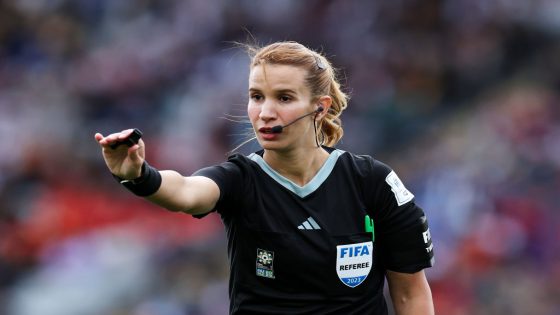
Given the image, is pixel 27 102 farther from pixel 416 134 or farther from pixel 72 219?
pixel 416 134

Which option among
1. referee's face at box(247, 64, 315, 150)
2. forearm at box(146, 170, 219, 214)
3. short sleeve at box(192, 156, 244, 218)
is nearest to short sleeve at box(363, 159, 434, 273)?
referee's face at box(247, 64, 315, 150)

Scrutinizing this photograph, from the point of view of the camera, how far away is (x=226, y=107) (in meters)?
10.6

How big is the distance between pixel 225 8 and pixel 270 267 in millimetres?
8138

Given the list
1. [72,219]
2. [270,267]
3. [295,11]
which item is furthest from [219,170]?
[295,11]

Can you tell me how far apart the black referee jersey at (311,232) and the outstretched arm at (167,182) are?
3.8 inches

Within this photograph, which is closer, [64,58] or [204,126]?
[204,126]

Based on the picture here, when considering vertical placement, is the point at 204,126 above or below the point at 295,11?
below

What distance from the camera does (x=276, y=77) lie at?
3.76 m

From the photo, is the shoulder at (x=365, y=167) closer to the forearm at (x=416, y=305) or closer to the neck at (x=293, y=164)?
the neck at (x=293, y=164)

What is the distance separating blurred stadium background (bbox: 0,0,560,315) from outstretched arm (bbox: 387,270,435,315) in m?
4.24

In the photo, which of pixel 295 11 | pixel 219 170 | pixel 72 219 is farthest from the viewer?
pixel 295 11

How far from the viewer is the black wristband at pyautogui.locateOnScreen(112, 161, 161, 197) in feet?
10.6

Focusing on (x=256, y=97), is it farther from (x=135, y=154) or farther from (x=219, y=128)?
(x=219, y=128)

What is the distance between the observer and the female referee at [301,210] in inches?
147
